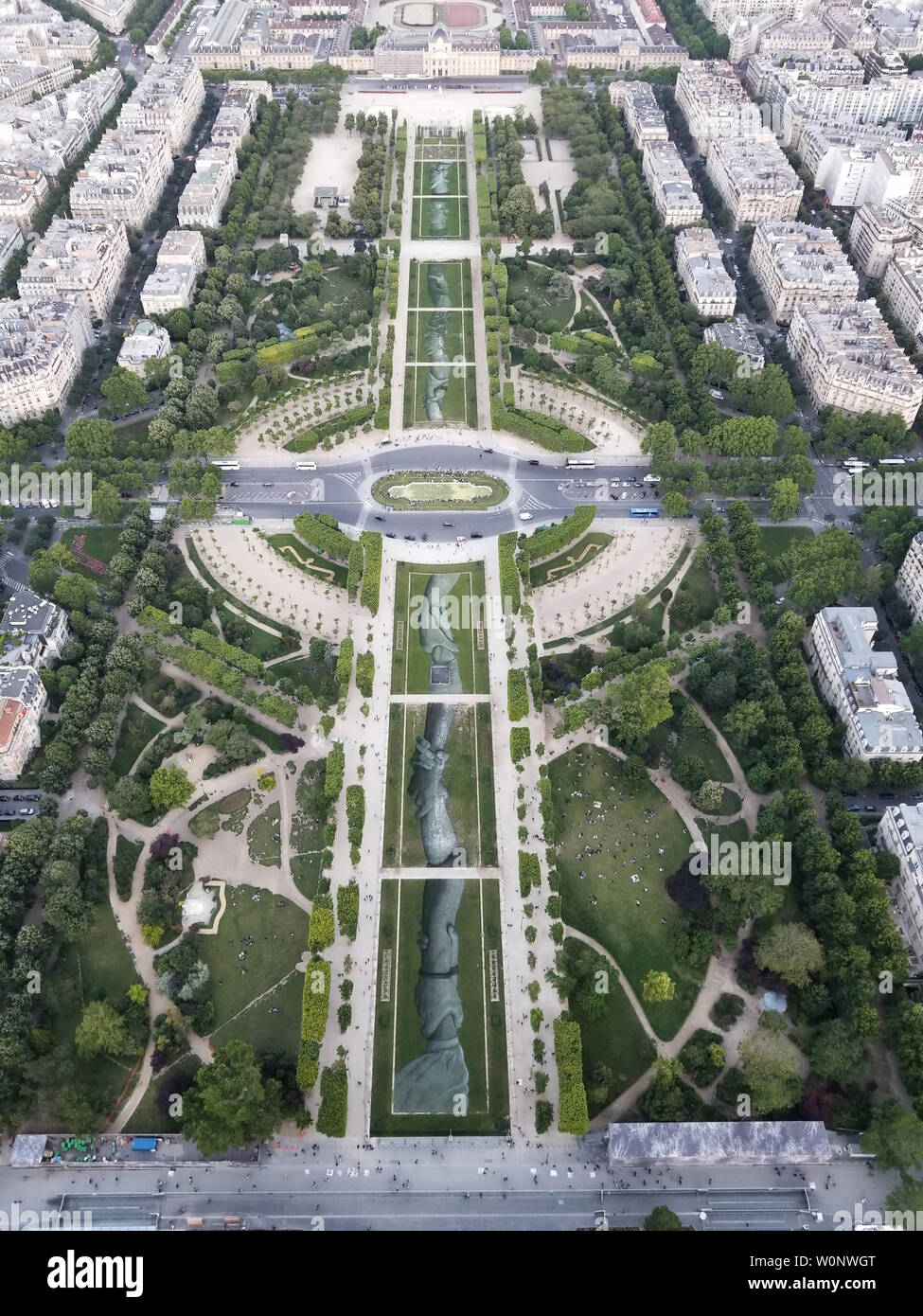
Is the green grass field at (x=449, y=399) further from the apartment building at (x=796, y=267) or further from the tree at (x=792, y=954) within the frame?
the tree at (x=792, y=954)

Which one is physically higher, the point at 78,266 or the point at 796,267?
the point at 796,267

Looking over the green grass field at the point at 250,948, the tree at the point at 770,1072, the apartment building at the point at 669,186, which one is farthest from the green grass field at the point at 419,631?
the apartment building at the point at 669,186

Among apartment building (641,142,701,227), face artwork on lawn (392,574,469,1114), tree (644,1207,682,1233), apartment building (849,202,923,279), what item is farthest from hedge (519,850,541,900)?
apartment building (641,142,701,227)

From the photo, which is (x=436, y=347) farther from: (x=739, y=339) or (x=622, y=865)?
(x=622, y=865)

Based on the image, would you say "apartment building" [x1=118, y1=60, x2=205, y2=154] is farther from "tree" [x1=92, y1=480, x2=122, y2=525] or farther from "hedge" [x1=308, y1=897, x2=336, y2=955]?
"hedge" [x1=308, y1=897, x2=336, y2=955]

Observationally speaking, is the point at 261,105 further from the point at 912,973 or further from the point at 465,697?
the point at 912,973

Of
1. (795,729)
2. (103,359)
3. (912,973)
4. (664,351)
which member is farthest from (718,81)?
(912,973)

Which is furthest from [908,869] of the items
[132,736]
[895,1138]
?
[132,736]
